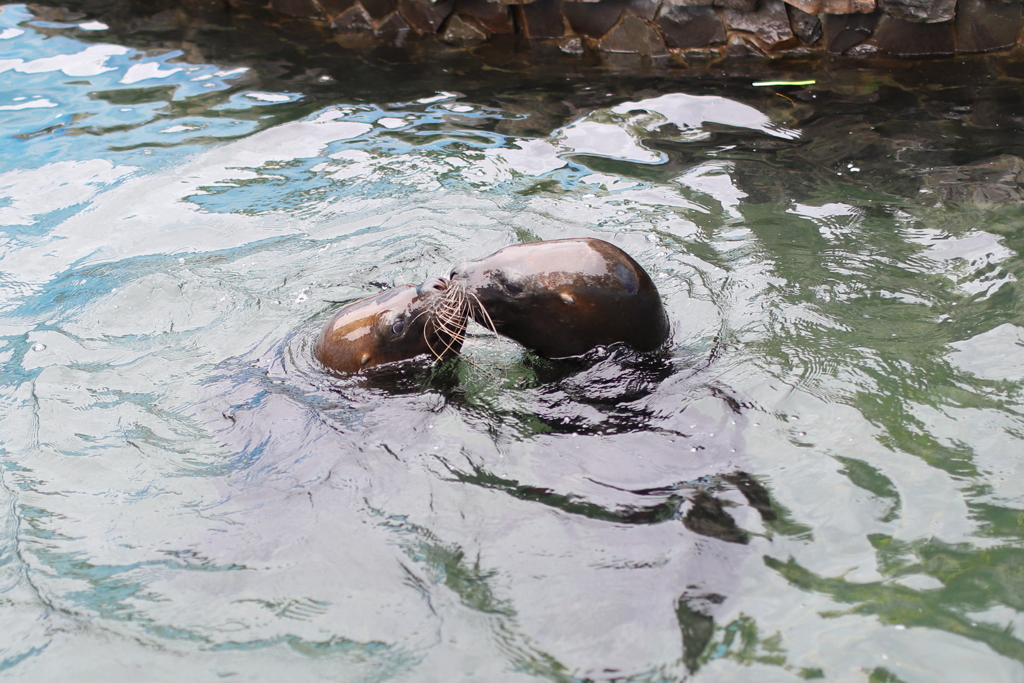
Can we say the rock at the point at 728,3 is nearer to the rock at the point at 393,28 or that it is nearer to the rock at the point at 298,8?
the rock at the point at 393,28

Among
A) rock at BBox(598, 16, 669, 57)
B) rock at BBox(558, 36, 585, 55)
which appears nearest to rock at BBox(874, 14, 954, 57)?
rock at BBox(598, 16, 669, 57)

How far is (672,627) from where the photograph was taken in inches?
114

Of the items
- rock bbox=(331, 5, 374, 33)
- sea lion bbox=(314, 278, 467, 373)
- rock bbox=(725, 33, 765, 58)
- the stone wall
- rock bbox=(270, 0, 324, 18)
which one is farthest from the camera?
rock bbox=(270, 0, 324, 18)

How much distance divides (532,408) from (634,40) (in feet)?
19.5

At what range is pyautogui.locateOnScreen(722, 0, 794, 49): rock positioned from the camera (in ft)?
27.4

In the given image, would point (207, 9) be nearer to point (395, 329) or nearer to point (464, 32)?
point (464, 32)

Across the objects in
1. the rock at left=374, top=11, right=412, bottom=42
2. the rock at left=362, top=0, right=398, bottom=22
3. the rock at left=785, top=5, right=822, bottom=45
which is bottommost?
the rock at left=785, top=5, right=822, bottom=45

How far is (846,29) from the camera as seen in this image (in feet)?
26.9

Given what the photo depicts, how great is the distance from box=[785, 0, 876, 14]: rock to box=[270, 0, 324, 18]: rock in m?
5.40

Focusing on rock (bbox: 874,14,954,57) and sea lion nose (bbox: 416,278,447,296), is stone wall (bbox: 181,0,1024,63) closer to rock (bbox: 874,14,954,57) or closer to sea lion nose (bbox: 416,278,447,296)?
rock (bbox: 874,14,954,57)

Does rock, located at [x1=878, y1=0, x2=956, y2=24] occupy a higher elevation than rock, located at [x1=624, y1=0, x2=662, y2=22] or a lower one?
lower

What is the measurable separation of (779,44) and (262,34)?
18.9 ft

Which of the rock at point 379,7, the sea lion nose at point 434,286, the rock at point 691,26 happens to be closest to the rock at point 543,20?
the rock at point 691,26

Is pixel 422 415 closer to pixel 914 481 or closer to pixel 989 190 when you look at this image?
pixel 914 481
